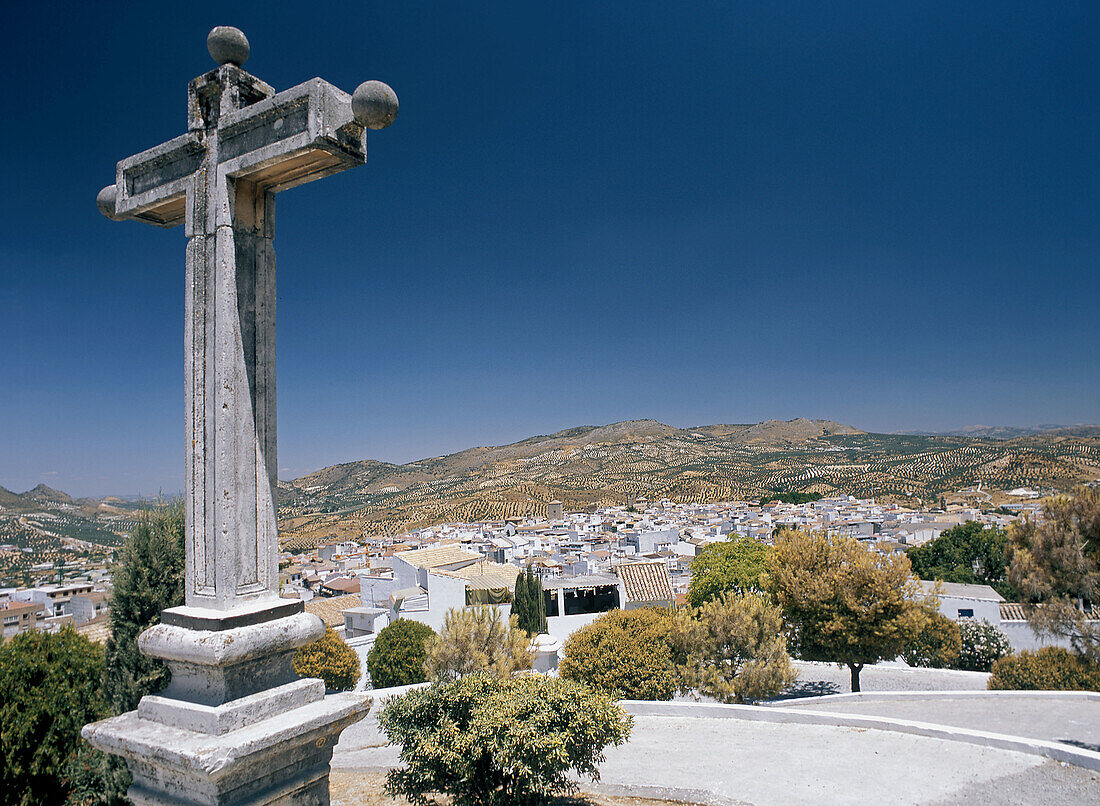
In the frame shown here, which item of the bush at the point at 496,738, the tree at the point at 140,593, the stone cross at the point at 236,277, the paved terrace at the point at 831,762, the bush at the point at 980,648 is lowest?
the bush at the point at 980,648

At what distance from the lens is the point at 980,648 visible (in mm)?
28234

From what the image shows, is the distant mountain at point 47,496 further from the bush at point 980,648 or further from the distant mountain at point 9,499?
the bush at point 980,648

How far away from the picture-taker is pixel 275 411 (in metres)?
2.87

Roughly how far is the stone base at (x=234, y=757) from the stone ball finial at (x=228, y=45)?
2.73 metres

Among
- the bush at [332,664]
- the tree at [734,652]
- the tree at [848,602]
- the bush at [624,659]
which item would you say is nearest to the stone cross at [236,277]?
the bush at [624,659]

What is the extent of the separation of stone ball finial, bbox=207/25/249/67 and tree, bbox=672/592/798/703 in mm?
16935

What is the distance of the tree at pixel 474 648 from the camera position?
607 inches

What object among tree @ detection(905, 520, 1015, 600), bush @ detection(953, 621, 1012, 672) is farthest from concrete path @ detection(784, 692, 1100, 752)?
tree @ detection(905, 520, 1015, 600)

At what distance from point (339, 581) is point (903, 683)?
118 feet

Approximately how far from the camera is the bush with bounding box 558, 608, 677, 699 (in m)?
15.9

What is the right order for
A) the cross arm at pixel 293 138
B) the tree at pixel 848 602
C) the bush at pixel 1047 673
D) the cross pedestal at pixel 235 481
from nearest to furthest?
1. the cross pedestal at pixel 235 481
2. the cross arm at pixel 293 138
3. the bush at pixel 1047 673
4. the tree at pixel 848 602

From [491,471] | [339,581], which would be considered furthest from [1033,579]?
[491,471]

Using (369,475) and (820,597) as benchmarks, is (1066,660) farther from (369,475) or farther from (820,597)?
(369,475)

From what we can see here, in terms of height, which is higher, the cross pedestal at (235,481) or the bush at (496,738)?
the cross pedestal at (235,481)
